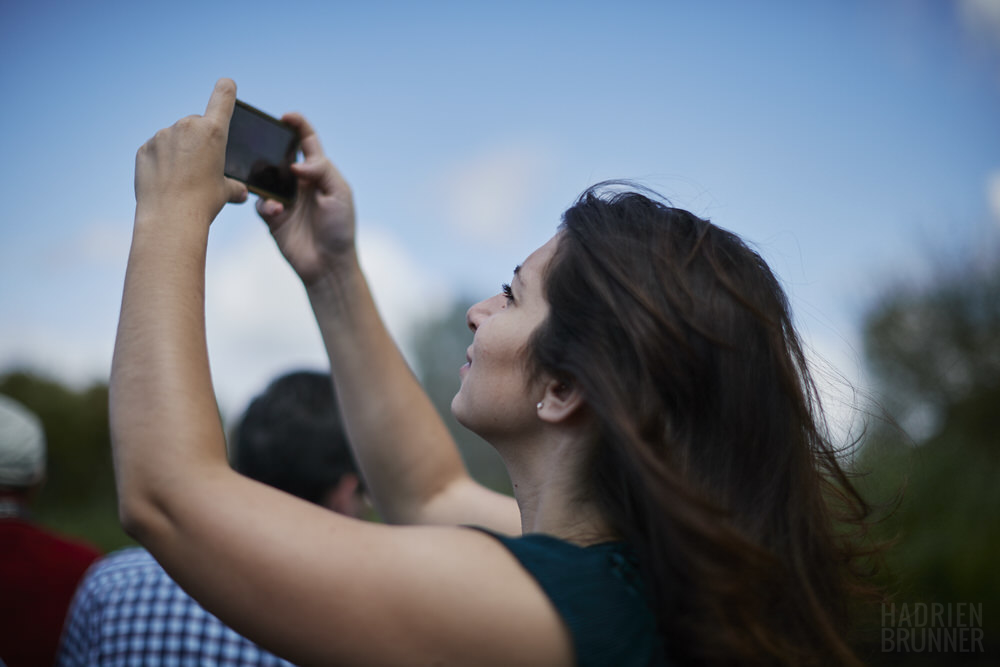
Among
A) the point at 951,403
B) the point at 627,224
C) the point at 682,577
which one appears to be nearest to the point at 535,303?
the point at 627,224

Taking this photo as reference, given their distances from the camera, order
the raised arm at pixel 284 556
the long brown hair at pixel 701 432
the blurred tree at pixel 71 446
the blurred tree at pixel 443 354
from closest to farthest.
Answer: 1. the raised arm at pixel 284 556
2. the long brown hair at pixel 701 432
3. the blurred tree at pixel 71 446
4. the blurred tree at pixel 443 354

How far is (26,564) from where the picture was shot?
10.1ft

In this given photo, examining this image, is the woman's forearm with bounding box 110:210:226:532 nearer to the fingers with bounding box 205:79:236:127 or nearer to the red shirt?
the fingers with bounding box 205:79:236:127

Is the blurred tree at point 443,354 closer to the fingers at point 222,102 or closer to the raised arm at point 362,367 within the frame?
the raised arm at point 362,367

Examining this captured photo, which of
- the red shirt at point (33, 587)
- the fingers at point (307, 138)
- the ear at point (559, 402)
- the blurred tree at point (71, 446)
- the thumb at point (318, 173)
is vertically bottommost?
the blurred tree at point (71, 446)

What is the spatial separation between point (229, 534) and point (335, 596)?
180 mm

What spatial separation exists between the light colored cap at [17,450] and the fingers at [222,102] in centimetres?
251

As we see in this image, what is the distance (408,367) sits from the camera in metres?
2.19

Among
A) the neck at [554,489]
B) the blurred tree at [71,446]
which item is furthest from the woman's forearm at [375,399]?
the blurred tree at [71,446]

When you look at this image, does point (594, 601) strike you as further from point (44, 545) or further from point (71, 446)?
point (71, 446)

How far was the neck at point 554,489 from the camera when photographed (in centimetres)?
147

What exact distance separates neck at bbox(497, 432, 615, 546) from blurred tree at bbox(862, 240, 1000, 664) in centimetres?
406

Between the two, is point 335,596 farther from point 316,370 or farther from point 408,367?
point 316,370

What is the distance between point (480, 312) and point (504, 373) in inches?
9.6
